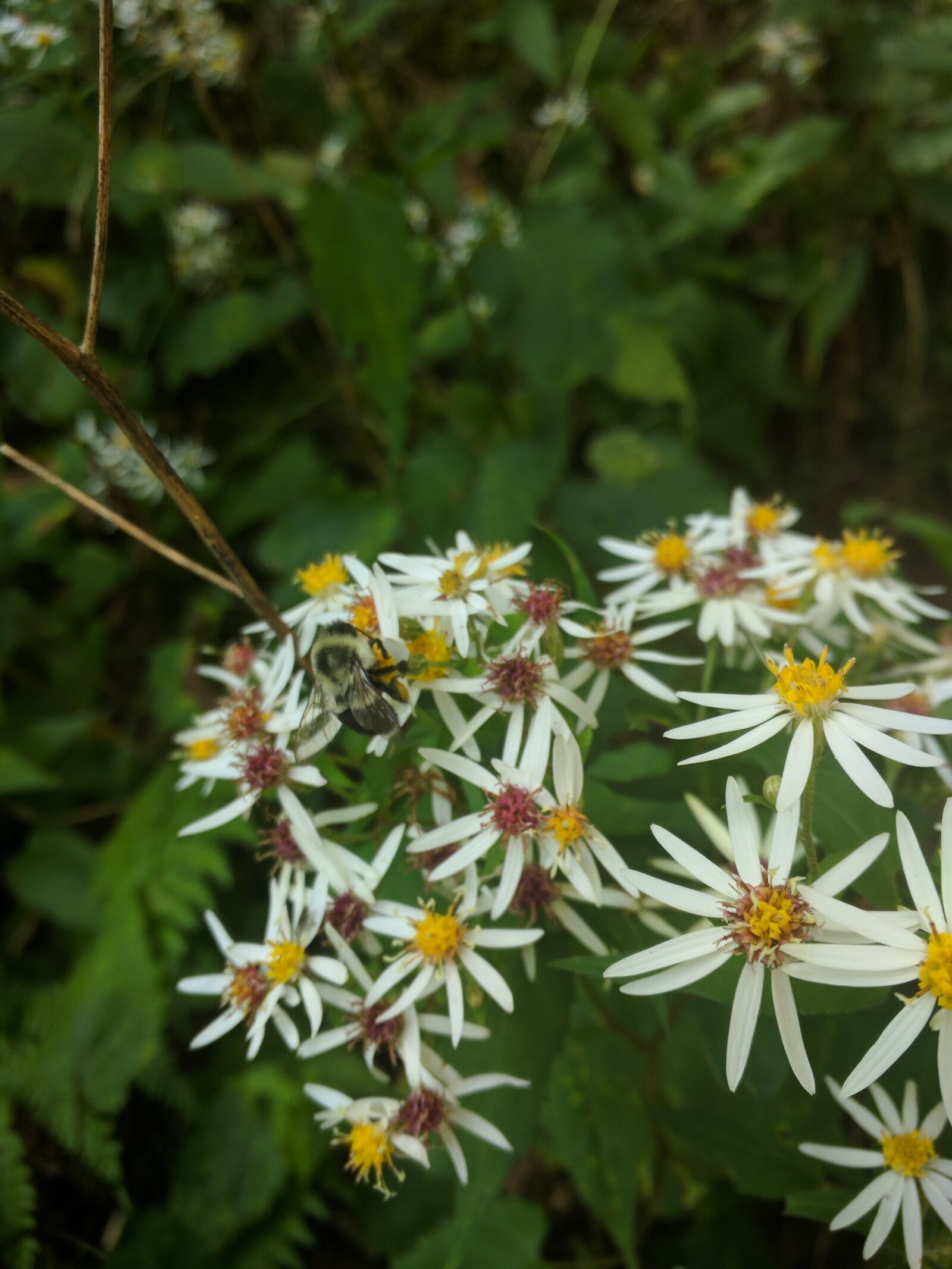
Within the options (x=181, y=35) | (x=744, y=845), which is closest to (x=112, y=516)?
(x=744, y=845)

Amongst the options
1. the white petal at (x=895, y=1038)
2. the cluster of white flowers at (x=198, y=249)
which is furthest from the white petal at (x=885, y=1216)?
the cluster of white flowers at (x=198, y=249)

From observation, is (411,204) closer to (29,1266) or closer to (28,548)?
(28,548)

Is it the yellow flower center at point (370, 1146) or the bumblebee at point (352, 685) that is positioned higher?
the bumblebee at point (352, 685)

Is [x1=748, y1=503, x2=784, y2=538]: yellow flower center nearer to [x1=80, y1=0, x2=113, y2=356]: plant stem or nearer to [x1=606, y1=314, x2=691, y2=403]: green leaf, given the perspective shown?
[x1=606, y1=314, x2=691, y2=403]: green leaf

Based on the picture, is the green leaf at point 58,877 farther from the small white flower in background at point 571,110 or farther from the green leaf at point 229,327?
the small white flower in background at point 571,110

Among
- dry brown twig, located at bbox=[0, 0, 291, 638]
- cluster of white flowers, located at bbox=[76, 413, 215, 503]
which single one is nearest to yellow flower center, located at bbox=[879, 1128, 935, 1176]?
dry brown twig, located at bbox=[0, 0, 291, 638]
